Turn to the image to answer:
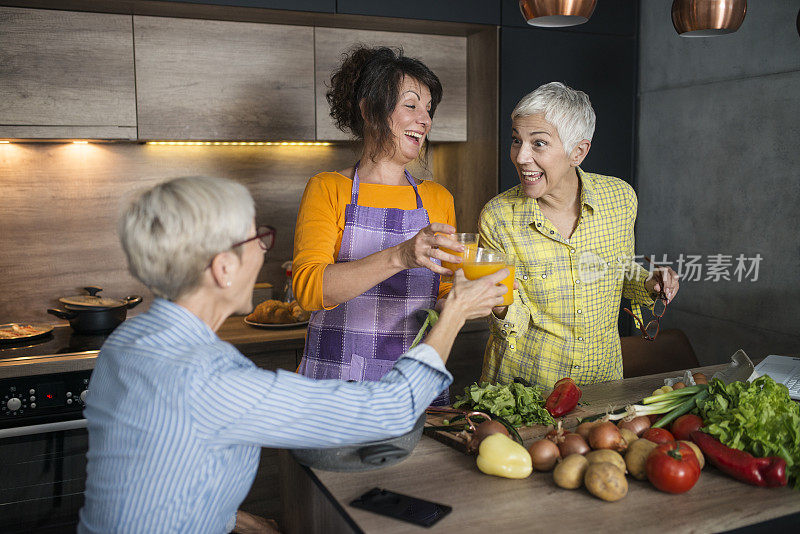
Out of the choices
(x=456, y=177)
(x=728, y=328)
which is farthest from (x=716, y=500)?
(x=456, y=177)

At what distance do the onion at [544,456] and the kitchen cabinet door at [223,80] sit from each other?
2.29m

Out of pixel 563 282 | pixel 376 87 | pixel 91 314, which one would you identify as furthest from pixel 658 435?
pixel 91 314

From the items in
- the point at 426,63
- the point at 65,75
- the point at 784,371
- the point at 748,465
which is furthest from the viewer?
the point at 426,63

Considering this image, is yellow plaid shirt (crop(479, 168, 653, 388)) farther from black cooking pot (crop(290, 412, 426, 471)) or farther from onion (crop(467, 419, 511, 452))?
black cooking pot (crop(290, 412, 426, 471))

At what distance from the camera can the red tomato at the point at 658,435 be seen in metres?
1.58

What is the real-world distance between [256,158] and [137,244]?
258cm

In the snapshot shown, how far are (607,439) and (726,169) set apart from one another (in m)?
2.41

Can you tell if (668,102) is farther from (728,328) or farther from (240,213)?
(240,213)

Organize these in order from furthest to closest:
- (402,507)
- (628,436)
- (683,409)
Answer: (683,409), (628,436), (402,507)

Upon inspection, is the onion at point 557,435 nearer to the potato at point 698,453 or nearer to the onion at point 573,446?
the onion at point 573,446

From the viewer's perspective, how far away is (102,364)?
133 cm

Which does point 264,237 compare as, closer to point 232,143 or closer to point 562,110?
point 562,110

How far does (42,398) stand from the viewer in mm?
2766

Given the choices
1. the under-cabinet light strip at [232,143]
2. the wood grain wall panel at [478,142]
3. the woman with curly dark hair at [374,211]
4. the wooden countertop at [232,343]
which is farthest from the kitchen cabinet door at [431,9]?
the wooden countertop at [232,343]
